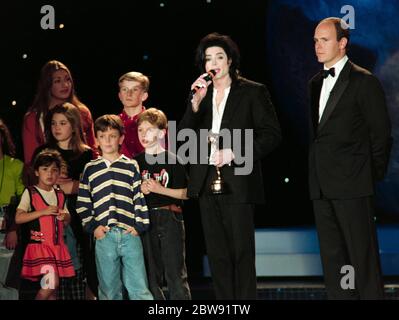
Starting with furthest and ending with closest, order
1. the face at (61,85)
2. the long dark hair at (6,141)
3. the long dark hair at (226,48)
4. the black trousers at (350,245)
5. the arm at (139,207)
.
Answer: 1. the face at (61,85)
2. the long dark hair at (6,141)
3. the arm at (139,207)
4. the long dark hair at (226,48)
5. the black trousers at (350,245)

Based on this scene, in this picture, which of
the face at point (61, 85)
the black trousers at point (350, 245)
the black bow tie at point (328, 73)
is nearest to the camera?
the black trousers at point (350, 245)

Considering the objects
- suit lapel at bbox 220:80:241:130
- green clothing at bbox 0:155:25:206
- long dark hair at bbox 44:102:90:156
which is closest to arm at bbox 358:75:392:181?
suit lapel at bbox 220:80:241:130

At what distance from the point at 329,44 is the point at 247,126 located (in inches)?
24.4

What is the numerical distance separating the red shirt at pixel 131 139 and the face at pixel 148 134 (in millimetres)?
292

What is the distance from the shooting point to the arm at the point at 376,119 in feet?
15.6

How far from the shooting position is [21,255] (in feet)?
19.2

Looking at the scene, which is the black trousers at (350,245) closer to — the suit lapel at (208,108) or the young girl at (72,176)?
the suit lapel at (208,108)

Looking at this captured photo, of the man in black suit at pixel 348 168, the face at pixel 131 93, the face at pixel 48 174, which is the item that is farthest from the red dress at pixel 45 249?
the man in black suit at pixel 348 168

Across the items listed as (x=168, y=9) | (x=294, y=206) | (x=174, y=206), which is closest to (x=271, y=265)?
(x=294, y=206)

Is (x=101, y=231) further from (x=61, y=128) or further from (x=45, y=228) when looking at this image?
(x=61, y=128)

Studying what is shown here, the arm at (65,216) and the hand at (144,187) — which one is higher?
the hand at (144,187)

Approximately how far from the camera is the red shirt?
5.59m
